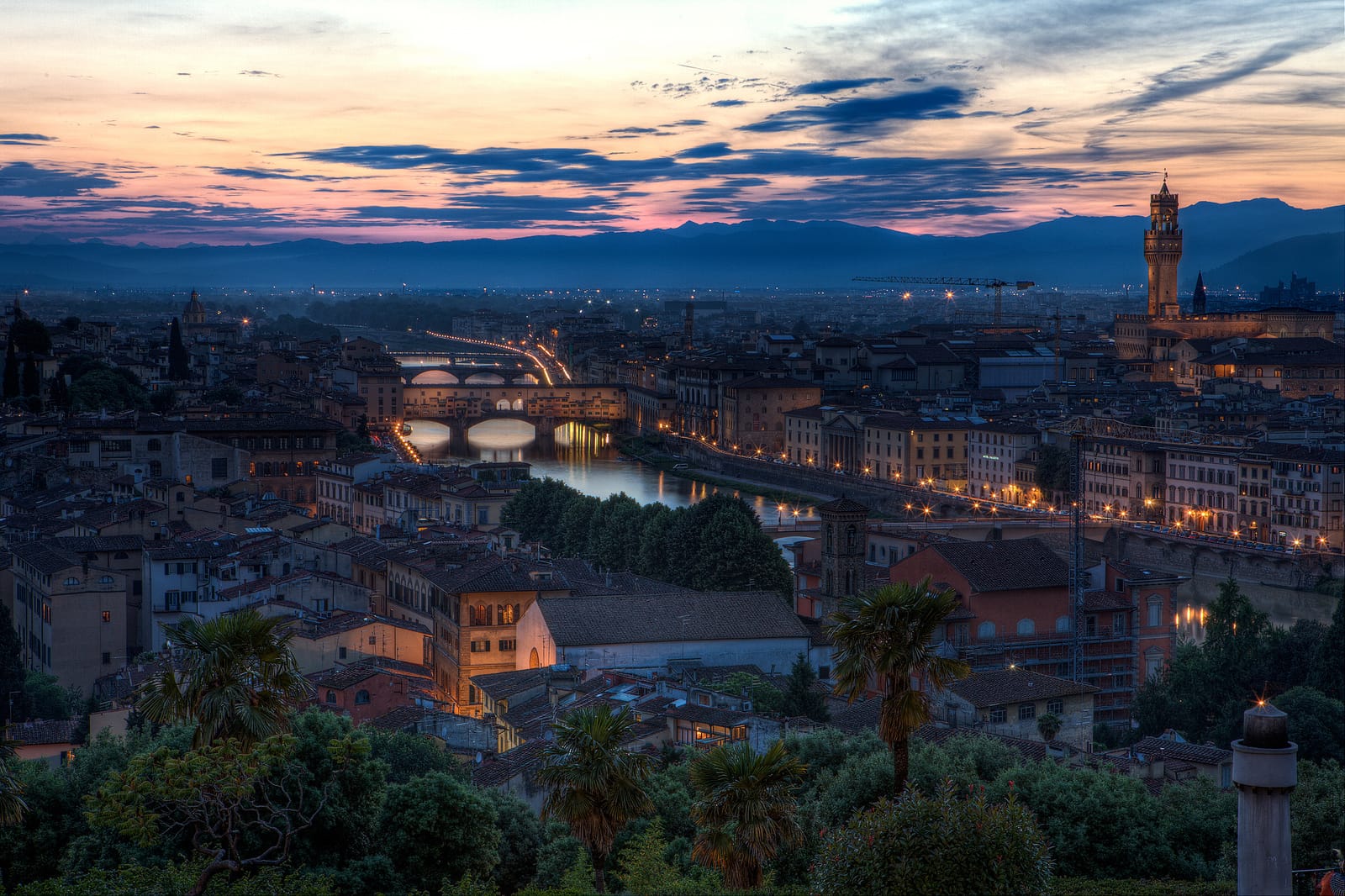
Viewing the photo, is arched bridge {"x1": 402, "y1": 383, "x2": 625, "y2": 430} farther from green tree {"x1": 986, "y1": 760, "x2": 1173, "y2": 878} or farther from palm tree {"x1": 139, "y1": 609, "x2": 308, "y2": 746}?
palm tree {"x1": 139, "y1": 609, "x2": 308, "y2": 746}

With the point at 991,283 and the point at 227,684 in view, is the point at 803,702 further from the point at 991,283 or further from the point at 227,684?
the point at 991,283

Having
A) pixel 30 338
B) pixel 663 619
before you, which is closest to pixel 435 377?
pixel 30 338

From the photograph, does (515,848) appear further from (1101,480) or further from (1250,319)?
(1250,319)

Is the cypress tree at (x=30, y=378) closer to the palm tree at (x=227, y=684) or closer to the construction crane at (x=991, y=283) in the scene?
the palm tree at (x=227, y=684)

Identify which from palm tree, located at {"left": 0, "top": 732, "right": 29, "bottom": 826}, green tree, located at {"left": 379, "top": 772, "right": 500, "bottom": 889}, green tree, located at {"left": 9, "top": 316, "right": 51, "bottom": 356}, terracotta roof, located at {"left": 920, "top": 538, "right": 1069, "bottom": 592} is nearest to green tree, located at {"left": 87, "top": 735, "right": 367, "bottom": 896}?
palm tree, located at {"left": 0, "top": 732, "right": 29, "bottom": 826}

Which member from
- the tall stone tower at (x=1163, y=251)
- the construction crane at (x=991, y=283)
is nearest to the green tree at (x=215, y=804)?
the tall stone tower at (x=1163, y=251)
